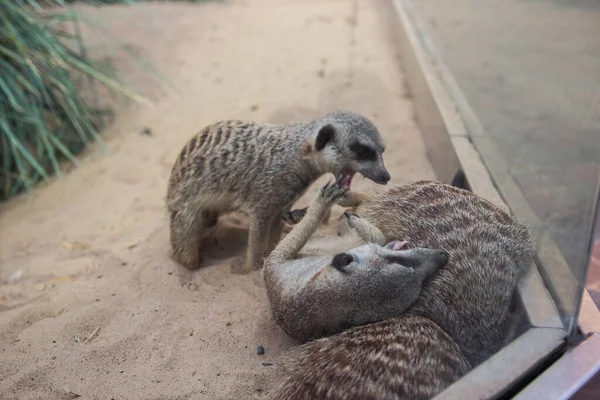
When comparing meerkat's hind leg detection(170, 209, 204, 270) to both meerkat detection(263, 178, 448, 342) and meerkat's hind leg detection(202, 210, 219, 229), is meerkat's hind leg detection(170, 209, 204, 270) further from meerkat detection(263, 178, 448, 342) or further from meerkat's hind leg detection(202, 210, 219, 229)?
meerkat detection(263, 178, 448, 342)

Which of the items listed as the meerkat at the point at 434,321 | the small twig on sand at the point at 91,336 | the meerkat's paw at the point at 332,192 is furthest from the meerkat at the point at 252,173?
the small twig on sand at the point at 91,336

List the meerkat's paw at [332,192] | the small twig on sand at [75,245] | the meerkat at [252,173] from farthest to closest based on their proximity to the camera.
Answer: the small twig on sand at [75,245] → the meerkat at [252,173] → the meerkat's paw at [332,192]

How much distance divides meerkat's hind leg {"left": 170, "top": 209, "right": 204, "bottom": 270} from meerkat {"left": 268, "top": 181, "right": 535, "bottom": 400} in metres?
0.68

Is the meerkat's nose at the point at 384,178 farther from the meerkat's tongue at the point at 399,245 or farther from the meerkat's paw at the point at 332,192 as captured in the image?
the meerkat's tongue at the point at 399,245

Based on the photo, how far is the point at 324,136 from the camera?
6.11ft

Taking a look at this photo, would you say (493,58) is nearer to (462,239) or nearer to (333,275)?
(462,239)

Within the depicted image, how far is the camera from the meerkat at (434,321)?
47.4 inches

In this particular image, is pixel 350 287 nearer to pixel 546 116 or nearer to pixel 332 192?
pixel 332 192

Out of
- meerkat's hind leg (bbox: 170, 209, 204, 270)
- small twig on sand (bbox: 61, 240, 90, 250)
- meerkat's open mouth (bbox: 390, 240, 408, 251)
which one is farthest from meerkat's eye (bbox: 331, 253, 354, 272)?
small twig on sand (bbox: 61, 240, 90, 250)

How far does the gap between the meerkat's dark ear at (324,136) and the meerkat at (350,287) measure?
1.52 feet

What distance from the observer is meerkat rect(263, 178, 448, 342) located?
1.41 m

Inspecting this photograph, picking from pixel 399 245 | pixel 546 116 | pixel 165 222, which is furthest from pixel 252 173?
pixel 546 116

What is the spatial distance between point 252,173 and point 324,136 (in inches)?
12.5

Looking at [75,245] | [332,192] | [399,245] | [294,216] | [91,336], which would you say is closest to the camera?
[399,245]
